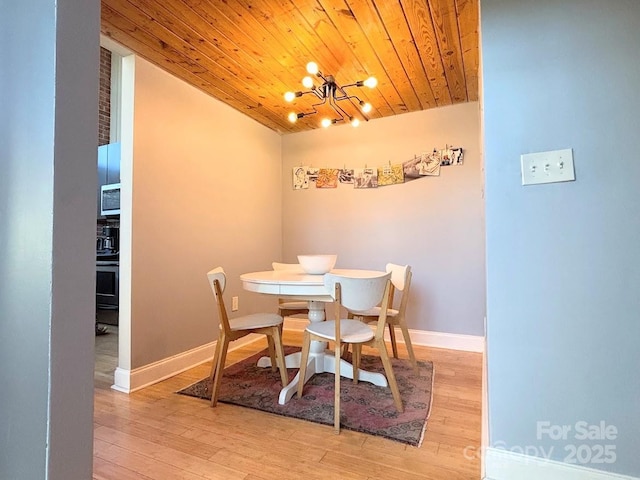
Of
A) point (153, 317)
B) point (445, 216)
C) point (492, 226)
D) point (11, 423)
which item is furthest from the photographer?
point (445, 216)

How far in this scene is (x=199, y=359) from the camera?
252cm

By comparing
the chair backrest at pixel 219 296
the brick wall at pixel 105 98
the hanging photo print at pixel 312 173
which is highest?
the brick wall at pixel 105 98

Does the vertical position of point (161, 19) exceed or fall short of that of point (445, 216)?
it exceeds it

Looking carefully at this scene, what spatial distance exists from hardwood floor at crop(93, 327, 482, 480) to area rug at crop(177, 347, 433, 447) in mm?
53

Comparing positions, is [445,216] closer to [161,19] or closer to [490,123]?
[490,123]

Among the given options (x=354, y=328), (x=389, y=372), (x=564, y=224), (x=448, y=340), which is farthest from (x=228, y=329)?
(x=448, y=340)

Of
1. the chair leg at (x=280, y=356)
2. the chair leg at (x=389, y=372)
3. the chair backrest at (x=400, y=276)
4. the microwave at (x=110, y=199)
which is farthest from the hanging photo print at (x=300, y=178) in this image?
the chair leg at (x=389, y=372)

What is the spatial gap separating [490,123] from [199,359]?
2501 mm

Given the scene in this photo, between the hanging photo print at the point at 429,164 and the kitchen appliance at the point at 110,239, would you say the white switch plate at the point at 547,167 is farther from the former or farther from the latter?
the kitchen appliance at the point at 110,239

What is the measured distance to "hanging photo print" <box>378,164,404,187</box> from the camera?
121 inches

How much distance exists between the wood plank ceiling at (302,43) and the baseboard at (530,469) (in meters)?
2.08

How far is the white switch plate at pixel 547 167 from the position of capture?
1111mm

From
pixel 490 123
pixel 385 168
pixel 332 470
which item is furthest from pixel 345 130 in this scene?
pixel 332 470

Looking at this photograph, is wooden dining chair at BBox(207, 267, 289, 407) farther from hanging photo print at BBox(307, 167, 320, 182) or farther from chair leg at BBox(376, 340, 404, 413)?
hanging photo print at BBox(307, 167, 320, 182)
